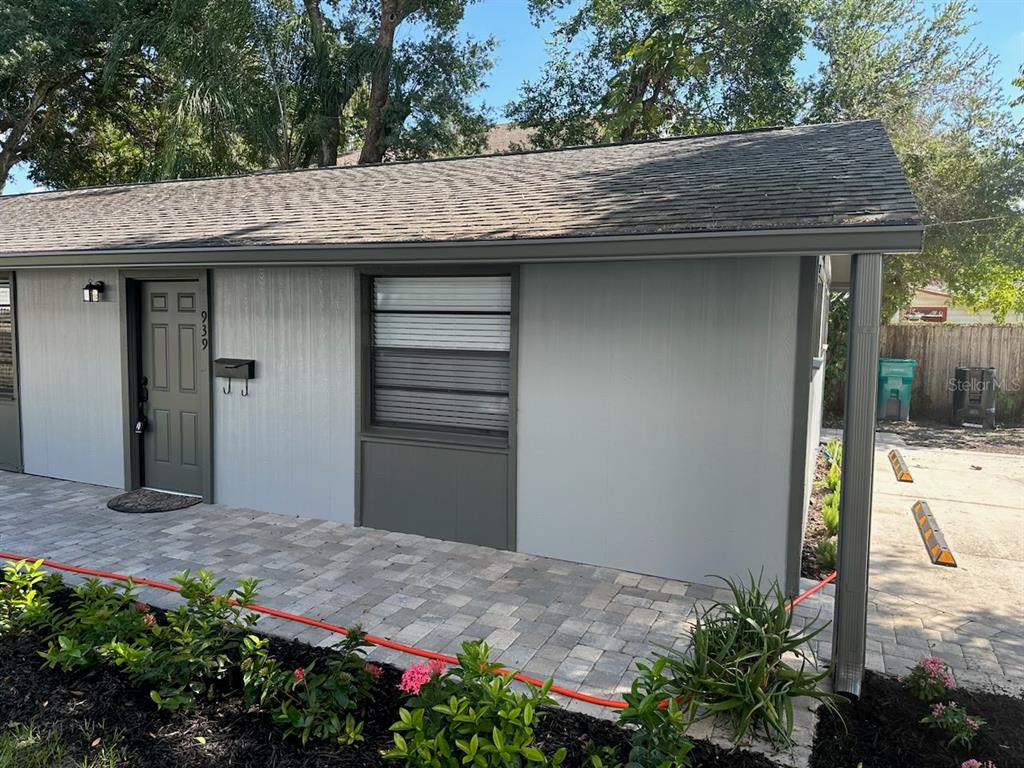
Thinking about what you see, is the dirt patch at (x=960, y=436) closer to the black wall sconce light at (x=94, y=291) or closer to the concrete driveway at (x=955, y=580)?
the concrete driveway at (x=955, y=580)

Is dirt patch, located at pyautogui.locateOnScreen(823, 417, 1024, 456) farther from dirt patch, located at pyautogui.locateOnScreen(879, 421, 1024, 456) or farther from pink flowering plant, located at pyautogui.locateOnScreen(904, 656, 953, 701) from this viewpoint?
pink flowering plant, located at pyautogui.locateOnScreen(904, 656, 953, 701)

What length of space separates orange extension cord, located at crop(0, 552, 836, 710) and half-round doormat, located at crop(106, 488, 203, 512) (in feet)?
4.41

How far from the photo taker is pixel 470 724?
2.63 metres

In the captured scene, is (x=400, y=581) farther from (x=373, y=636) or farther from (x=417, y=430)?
(x=417, y=430)

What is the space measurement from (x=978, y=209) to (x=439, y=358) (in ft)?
41.8

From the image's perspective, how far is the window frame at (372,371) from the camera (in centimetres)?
534

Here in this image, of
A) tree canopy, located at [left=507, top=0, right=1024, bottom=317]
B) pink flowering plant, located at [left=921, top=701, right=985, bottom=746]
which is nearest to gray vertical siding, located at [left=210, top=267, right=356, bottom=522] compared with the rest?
pink flowering plant, located at [left=921, top=701, right=985, bottom=746]

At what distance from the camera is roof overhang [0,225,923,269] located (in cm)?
334

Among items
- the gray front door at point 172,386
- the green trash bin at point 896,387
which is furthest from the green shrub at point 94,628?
the green trash bin at point 896,387

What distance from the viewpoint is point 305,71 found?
15578 millimetres

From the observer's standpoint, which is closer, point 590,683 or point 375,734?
point 375,734

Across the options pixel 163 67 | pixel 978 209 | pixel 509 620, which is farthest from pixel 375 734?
pixel 163 67

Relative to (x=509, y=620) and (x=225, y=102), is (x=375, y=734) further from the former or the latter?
(x=225, y=102)

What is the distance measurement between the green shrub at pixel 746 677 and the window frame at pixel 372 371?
241 centimetres
